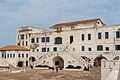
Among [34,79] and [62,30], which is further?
[62,30]

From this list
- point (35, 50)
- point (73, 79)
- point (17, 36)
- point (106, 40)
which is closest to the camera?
point (73, 79)

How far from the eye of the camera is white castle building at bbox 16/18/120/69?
134ft

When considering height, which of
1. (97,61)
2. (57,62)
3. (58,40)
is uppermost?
(58,40)

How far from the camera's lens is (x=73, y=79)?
2953cm

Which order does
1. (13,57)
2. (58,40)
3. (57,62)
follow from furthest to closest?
(58,40)
(13,57)
(57,62)

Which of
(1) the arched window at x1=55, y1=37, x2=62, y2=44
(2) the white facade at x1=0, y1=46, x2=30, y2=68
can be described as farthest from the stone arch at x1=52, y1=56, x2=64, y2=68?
(2) the white facade at x1=0, y1=46, x2=30, y2=68

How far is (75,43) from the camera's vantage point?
152ft

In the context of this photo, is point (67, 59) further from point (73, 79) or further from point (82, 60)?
point (73, 79)

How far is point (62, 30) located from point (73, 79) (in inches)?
831

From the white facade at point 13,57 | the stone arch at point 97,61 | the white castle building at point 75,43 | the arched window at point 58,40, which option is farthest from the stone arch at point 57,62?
the white facade at point 13,57

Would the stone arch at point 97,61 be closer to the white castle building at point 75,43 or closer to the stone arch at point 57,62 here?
the white castle building at point 75,43

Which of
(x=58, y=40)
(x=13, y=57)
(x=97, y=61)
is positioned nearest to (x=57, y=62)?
(x=58, y=40)

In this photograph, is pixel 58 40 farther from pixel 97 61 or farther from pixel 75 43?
pixel 97 61

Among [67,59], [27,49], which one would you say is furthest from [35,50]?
[67,59]
